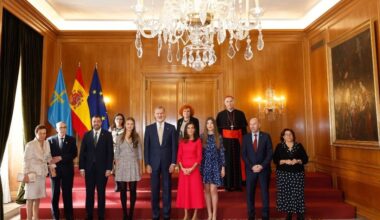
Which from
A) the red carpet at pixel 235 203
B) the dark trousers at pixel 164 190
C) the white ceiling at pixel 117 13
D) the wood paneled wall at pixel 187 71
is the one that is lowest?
the red carpet at pixel 235 203

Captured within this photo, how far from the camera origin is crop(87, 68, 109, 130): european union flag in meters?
6.72

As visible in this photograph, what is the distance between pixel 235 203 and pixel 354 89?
9.32ft

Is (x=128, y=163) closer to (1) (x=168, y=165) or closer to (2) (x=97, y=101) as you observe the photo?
(1) (x=168, y=165)

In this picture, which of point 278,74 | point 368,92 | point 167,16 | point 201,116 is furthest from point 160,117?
point 278,74

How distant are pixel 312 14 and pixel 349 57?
186 centimetres

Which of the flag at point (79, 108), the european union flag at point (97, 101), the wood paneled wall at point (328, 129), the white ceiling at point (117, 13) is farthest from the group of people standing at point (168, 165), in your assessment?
the white ceiling at point (117, 13)

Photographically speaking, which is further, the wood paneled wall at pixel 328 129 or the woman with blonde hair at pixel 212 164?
the wood paneled wall at pixel 328 129

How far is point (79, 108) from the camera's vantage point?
6.65 m

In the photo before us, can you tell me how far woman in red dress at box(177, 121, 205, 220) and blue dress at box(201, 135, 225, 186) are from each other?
0.39ft

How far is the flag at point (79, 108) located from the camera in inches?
258

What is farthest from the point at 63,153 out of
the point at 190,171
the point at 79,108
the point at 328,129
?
the point at 328,129

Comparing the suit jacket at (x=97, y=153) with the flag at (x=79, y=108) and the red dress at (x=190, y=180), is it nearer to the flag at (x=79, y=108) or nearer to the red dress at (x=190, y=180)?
the red dress at (x=190, y=180)

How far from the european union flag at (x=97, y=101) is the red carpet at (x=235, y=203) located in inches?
52.7

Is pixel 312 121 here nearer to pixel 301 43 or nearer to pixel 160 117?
pixel 301 43
